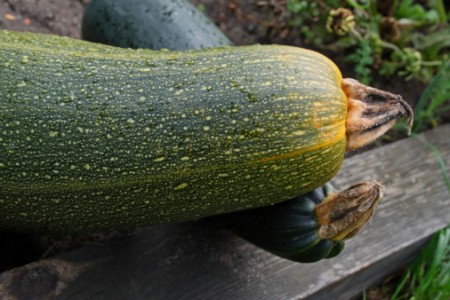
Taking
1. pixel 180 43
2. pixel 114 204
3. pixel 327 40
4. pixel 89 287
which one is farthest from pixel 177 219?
pixel 327 40

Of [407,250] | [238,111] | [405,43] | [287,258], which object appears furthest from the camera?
[405,43]

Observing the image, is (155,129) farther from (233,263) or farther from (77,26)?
(77,26)

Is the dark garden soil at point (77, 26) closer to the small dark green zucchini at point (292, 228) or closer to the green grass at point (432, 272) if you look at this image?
the small dark green zucchini at point (292, 228)

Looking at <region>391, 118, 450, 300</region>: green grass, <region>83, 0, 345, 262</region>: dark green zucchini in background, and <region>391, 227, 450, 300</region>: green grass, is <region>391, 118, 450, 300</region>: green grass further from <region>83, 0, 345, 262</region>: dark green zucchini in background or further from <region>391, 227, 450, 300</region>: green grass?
<region>83, 0, 345, 262</region>: dark green zucchini in background

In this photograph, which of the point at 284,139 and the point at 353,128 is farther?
the point at 353,128

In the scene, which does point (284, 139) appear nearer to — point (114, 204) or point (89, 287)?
point (114, 204)

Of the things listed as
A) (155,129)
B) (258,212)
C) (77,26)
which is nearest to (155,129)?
(155,129)

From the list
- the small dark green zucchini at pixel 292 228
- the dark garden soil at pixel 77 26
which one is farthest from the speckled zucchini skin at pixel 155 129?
the dark garden soil at pixel 77 26
